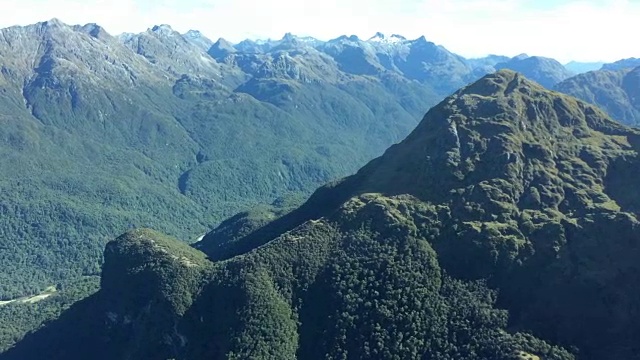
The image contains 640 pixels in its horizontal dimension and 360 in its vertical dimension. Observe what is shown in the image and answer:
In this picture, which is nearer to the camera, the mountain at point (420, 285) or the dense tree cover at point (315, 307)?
the mountain at point (420, 285)

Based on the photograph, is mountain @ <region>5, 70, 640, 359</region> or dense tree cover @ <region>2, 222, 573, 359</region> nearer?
mountain @ <region>5, 70, 640, 359</region>

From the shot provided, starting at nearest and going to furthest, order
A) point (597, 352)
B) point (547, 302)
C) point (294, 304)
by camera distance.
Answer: point (597, 352) → point (547, 302) → point (294, 304)

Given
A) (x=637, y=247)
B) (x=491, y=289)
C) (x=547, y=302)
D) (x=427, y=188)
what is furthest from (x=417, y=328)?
(x=637, y=247)

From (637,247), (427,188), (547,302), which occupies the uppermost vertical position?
(427,188)

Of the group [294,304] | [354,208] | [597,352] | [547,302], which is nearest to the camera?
[597,352]

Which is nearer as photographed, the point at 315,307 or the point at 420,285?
the point at 420,285

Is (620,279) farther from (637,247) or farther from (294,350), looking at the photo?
(294,350)

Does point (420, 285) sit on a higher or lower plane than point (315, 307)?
higher

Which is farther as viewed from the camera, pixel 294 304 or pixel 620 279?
pixel 294 304
